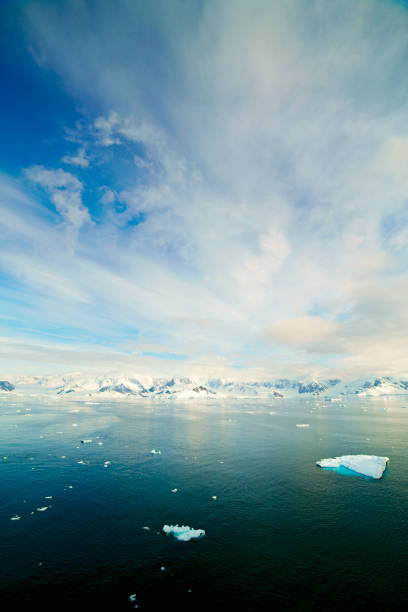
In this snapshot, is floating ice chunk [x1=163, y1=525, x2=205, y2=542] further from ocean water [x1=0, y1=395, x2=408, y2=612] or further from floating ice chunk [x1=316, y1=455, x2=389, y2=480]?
floating ice chunk [x1=316, y1=455, x2=389, y2=480]

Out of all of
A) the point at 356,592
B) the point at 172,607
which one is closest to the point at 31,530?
the point at 172,607

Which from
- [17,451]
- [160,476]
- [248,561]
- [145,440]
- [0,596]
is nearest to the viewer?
[0,596]

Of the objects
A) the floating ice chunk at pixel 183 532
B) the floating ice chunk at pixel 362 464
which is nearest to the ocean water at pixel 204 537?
the floating ice chunk at pixel 183 532

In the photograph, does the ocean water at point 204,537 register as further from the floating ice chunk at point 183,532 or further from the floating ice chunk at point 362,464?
the floating ice chunk at point 362,464

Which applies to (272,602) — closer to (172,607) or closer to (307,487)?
(172,607)

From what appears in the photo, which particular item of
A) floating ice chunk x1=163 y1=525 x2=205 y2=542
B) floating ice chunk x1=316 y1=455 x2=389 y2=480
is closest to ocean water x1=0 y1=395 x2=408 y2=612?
floating ice chunk x1=163 y1=525 x2=205 y2=542

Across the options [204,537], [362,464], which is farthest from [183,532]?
[362,464]

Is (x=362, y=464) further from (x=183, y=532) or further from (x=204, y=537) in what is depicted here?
(x=183, y=532)
